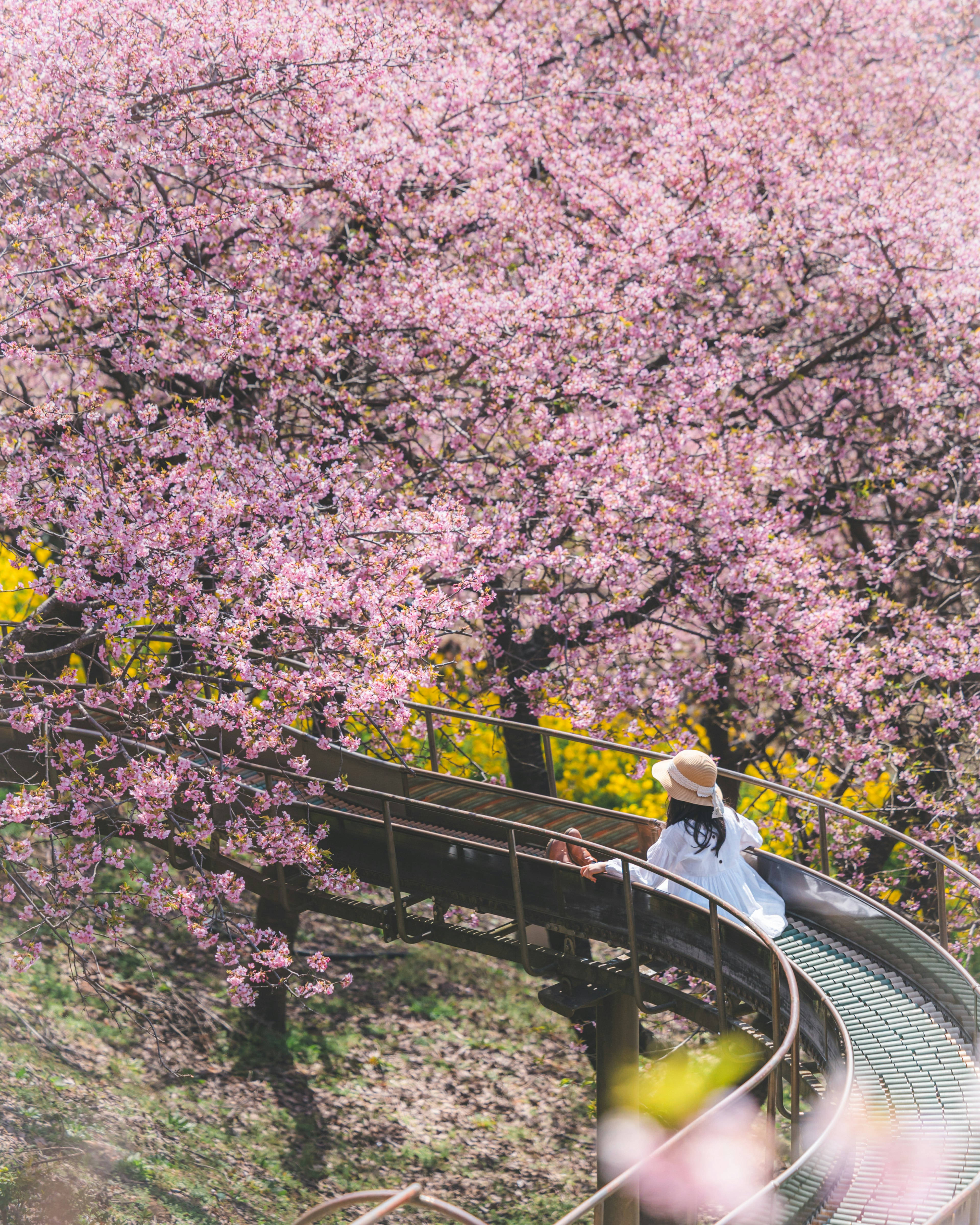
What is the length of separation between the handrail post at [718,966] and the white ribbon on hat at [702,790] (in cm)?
56

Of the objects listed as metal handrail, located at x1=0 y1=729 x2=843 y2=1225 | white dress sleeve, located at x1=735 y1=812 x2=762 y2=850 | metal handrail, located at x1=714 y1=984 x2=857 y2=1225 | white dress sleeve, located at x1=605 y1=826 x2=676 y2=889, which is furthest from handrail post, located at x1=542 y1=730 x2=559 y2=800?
metal handrail, located at x1=714 y1=984 x2=857 y2=1225

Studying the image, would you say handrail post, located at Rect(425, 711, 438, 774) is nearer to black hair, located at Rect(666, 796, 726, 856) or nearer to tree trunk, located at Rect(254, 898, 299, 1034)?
tree trunk, located at Rect(254, 898, 299, 1034)

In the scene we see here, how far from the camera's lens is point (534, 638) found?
39.0 feet

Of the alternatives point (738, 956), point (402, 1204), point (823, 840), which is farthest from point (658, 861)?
point (402, 1204)

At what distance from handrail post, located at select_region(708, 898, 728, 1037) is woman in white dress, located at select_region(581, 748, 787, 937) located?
18 centimetres

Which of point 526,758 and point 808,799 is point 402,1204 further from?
point 526,758

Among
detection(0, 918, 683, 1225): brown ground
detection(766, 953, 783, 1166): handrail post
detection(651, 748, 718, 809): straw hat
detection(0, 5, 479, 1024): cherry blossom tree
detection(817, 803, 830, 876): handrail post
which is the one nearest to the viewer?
detection(766, 953, 783, 1166): handrail post

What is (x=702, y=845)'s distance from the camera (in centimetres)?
744

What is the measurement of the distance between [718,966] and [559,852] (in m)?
1.58

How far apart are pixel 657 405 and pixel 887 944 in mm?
5672

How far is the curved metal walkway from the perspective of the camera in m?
5.46

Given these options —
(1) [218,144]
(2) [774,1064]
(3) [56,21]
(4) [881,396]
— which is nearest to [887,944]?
(2) [774,1064]

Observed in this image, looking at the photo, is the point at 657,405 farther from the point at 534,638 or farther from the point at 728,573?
the point at 534,638

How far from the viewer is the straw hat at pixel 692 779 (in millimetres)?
7203
